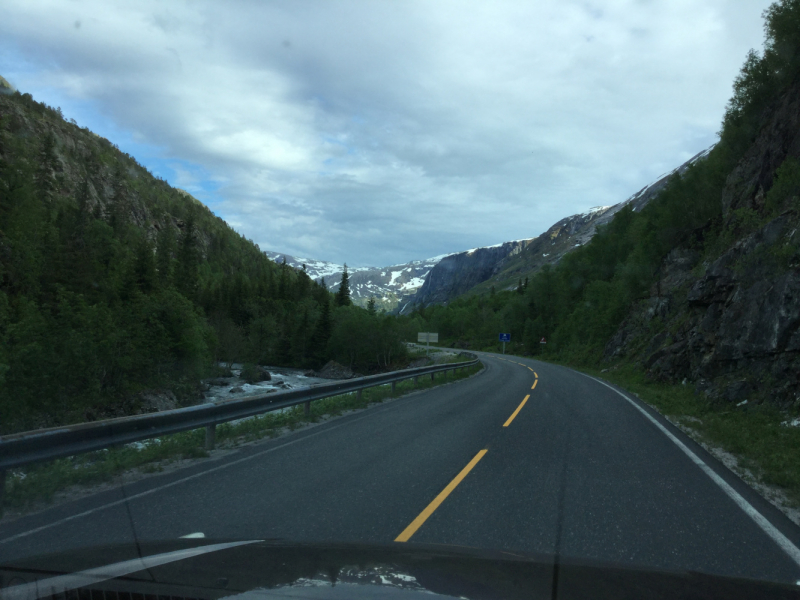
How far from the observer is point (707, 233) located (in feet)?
102

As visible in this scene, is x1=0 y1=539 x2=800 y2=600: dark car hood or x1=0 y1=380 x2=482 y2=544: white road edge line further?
x1=0 y1=380 x2=482 y2=544: white road edge line

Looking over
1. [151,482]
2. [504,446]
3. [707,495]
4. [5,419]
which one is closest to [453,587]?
[707,495]

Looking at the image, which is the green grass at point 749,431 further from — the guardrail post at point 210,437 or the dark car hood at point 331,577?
the guardrail post at point 210,437

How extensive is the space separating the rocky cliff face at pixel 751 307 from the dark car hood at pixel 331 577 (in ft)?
35.6

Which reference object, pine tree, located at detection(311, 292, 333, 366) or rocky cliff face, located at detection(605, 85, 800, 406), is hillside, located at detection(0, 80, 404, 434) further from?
rocky cliff face, located at detection(605, 85, 800, 406)

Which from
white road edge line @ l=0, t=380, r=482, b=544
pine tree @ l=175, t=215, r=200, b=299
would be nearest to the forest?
white road edge line @ l=0, t=380, r=482, b=544

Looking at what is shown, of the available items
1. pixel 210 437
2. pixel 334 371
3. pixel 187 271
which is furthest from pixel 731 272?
pixel 187 271

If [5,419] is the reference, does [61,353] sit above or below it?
Answer: above

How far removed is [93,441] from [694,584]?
21.3 ft

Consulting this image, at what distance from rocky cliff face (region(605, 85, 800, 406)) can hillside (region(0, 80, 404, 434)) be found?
29.9 metres

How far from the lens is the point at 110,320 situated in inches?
1490

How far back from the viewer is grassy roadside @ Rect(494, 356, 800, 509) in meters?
6.61

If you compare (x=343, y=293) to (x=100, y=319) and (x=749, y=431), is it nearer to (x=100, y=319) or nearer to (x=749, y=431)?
(x=100, y=319)

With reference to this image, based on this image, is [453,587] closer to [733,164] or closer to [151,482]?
[151,482]
